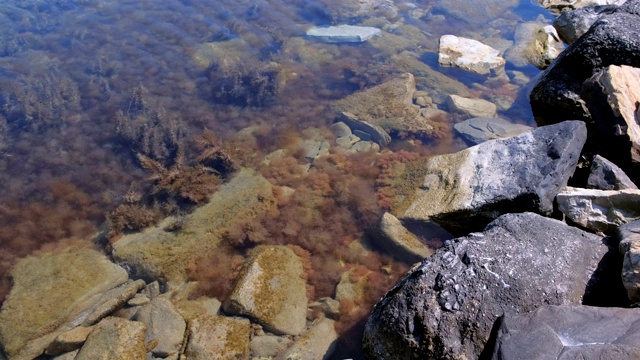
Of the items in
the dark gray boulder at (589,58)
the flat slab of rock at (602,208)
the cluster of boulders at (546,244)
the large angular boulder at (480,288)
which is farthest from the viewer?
the dark gray boulder at (589,58)

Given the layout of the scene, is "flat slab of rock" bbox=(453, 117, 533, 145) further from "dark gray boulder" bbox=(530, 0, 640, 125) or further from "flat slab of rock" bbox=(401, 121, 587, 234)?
"flat slab of rock" bbox=(401, 121, 587, 234)

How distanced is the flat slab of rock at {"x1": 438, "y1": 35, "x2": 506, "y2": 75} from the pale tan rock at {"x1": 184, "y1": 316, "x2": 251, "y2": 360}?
9499mm

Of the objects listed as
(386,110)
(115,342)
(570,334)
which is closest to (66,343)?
(115,342)

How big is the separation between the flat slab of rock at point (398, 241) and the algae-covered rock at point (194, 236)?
212 centimetres

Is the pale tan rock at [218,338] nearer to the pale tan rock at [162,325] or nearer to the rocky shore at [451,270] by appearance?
the rocky shore at [451,270]

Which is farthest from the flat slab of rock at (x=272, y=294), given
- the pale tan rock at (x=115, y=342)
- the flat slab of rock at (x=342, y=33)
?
the flat slab of rock at (x=342, y=33)

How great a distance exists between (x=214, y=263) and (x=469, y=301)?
4.36m

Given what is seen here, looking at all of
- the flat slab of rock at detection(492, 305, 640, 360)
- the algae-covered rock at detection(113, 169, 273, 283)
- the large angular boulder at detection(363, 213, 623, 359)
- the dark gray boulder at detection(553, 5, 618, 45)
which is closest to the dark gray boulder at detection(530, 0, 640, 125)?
the dark gray boulder at detection(553, 5, 618, 45)

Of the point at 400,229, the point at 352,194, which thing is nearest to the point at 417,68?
the point at 352,194

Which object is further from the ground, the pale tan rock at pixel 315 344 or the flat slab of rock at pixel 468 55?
the flat slab of rock at pixel 468 55

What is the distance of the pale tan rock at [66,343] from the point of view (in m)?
5.22

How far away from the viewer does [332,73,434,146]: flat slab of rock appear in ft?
30.5

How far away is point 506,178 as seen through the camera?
5.16 meters

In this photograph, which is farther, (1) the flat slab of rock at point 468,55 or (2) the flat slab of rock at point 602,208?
(1) the flat slab of rock at point 468,55
